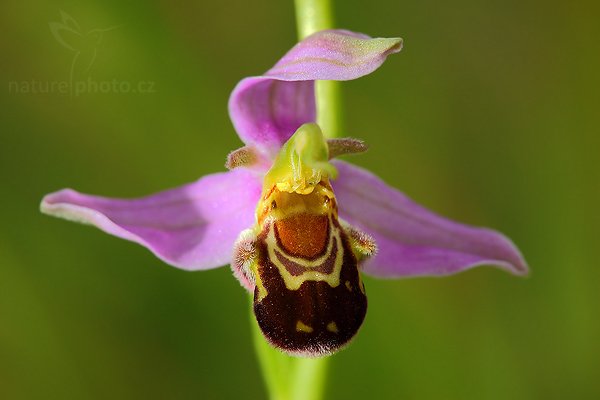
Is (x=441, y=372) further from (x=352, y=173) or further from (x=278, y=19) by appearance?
(x=278, y=19)

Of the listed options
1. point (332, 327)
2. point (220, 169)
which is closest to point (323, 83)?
point (332, 327)

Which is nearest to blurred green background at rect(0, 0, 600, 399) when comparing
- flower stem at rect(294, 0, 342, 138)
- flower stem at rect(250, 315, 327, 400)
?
flower stem at rect(250, 315, 327, 400)

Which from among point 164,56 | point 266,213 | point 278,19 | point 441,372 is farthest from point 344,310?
point 278,19

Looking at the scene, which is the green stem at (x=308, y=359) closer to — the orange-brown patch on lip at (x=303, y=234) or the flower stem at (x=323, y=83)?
the flower stem at (x=323, y=83)

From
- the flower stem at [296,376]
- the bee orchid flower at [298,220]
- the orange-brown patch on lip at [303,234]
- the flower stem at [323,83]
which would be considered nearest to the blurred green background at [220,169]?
the flower stem at [296,376]

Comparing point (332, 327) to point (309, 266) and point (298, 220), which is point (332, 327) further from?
point (298, 220)

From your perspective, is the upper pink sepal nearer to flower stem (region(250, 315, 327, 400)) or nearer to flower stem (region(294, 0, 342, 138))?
flower stem (region(294, 0, 342, 138))
